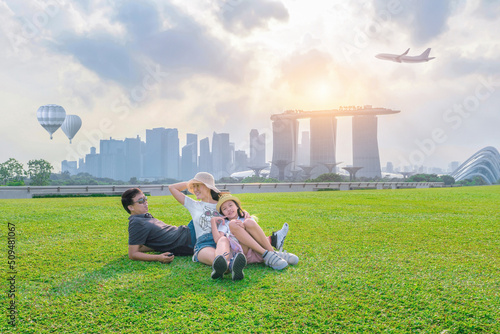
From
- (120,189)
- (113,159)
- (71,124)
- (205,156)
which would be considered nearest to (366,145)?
(205,156)

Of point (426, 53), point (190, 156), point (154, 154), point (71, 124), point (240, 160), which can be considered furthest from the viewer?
point (240, 160)

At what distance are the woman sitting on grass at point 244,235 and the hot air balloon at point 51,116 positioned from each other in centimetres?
4651

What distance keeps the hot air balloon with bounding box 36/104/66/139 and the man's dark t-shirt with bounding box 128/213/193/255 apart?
45.6m

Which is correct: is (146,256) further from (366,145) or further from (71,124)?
(366,145)

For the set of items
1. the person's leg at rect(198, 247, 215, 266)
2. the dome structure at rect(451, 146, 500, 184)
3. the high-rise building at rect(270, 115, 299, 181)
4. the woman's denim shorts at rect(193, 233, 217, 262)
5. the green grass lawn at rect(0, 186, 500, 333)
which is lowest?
the green grass lawn at rect(0, 186, 500, 333)

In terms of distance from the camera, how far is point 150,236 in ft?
17.9

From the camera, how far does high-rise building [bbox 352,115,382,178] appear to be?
127 m

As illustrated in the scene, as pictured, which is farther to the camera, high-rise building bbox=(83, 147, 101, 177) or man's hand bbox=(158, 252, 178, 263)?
high-rise building bbox=(83, 147, 101, 177)

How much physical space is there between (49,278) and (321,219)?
7452 millimetres

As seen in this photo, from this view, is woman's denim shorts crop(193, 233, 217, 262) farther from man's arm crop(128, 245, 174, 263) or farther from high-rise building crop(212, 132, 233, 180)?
high-rise building crop(212, 132, 233, 180)

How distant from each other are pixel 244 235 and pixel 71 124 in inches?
1960

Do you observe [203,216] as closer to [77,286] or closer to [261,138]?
[77,286]

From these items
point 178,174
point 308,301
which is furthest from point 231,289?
point 178,174

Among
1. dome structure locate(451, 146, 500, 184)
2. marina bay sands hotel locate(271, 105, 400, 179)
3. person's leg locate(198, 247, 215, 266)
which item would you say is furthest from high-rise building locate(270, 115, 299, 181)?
person's leg locate(198, 247, 215, 266)
